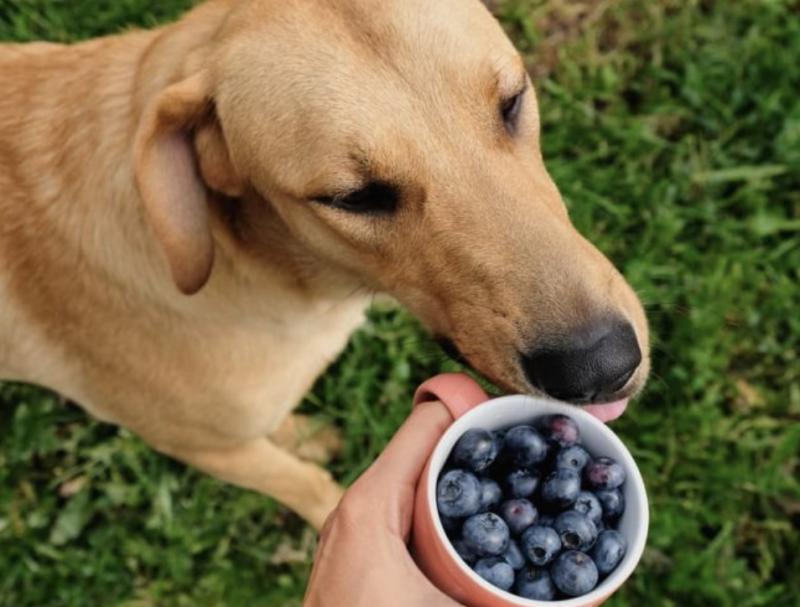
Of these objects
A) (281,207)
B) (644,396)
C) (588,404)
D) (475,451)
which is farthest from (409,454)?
(644,396)

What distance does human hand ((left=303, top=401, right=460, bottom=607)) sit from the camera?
198 centimetres

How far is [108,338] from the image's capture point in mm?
2904

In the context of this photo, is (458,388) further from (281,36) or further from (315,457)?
(315,457)

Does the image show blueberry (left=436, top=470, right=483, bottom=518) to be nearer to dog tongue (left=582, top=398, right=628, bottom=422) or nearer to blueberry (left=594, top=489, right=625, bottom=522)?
blueberry (left=594, top=489, right=625, bottom=522)

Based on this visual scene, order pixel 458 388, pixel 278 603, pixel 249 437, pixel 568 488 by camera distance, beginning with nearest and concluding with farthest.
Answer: pixel 568 488
pixel 458 388
pixel 249 437
pixel 278 603

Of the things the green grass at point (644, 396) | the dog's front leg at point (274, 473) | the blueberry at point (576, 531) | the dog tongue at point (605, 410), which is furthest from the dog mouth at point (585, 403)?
the green grass at point (644, 396)

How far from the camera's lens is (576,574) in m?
1.88

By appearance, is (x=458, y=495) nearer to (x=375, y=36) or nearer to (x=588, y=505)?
(x=588, y=505)

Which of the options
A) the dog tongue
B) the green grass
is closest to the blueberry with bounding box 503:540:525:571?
the dog tongue

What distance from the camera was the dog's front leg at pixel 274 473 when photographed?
3.36 metres

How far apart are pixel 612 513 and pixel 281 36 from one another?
5.01 ft

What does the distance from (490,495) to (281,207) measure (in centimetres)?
102

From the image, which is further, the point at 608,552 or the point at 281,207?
the point at 281,207

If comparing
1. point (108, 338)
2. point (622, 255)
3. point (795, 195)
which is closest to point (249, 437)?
point (108, 338)
